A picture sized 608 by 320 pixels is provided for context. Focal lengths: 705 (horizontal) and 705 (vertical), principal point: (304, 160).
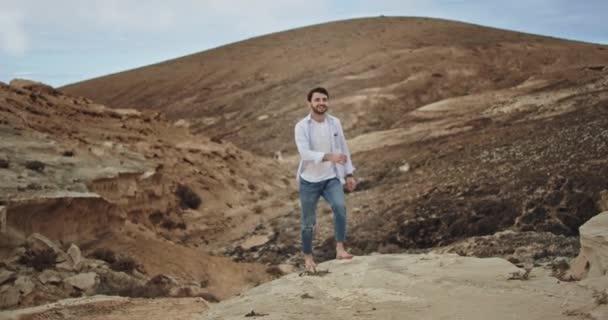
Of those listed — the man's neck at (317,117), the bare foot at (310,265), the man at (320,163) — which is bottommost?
the bare foot at (310,265)

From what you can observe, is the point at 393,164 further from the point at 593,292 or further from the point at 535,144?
the point at 593,292

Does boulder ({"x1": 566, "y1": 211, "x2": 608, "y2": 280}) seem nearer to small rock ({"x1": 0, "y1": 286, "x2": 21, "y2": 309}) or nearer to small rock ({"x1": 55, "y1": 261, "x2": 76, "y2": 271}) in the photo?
small rock ({"x1": 0, "y1": 286, "x2": 21, "y2": 309})

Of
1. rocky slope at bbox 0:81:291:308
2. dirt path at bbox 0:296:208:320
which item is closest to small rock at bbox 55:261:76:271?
rocky slope at bbox 0:81:291:308

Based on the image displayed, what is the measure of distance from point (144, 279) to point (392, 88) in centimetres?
2332

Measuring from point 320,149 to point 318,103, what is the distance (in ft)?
1.46

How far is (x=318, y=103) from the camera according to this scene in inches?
259

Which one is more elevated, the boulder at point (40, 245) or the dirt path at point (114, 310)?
the boulder at point (40, 245)

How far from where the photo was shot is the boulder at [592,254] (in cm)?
520

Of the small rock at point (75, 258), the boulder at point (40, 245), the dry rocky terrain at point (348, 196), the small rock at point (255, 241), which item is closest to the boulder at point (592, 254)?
the dry rocky terrain at point (348, 196)

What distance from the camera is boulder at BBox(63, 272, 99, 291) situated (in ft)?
31.6

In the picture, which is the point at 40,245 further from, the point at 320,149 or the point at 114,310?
the point at 320,149

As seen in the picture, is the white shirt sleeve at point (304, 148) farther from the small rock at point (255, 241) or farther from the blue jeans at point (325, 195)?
the small rock at point (255, 241)

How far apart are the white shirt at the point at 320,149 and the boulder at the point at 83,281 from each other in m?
4.49

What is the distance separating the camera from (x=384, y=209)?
1681 cm
